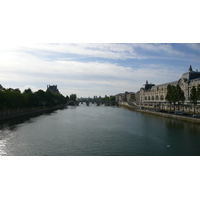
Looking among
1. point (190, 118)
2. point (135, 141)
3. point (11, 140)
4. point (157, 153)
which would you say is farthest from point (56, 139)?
point (190, 118)

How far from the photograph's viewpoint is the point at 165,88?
303 feet

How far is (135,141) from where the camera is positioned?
26.9 metres

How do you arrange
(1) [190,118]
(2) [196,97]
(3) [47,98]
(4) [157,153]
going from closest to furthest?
(4) [157,153] < (1) [190,118] < (2) [196,97] < (3) [47,98]

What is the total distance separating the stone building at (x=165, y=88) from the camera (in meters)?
69.5

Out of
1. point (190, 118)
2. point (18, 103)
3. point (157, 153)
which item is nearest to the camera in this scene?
point (157, 153)

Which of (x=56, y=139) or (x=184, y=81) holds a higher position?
(x=184, y=81)

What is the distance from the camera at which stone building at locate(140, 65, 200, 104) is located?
69500mm

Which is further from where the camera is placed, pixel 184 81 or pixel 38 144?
Result: pixel 184 81

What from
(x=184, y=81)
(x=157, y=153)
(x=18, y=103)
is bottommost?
(x=157, y=153)

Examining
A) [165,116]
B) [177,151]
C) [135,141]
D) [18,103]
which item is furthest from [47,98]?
[177,151]

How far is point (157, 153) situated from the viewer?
70.9 feet

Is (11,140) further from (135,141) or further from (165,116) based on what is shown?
(165,116)

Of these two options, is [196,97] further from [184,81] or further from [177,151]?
[177,151]

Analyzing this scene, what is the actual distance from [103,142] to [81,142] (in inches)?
126
